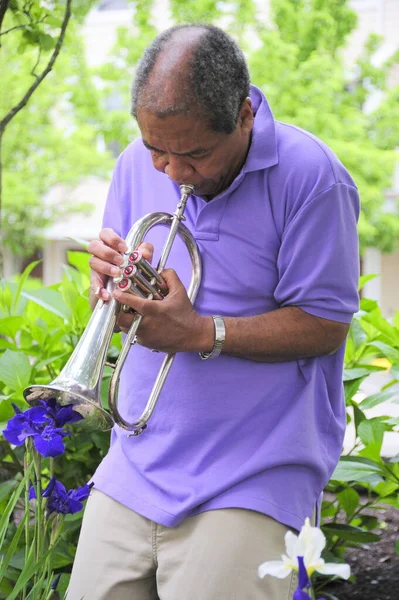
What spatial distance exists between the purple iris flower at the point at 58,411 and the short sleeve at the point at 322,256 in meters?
0.54

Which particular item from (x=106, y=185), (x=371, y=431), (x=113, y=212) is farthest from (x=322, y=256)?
(x=106, y=185)

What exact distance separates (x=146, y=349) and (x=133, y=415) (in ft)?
0.51

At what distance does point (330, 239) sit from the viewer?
1.91 metres

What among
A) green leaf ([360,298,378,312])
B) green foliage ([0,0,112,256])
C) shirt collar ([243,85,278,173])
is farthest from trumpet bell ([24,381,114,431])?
green foliage ([0,0,112,256])

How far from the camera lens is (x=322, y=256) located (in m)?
1.91

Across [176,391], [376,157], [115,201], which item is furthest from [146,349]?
[376,157]

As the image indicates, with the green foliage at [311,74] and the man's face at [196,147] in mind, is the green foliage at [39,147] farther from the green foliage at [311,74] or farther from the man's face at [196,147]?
the man's face at [196,147]

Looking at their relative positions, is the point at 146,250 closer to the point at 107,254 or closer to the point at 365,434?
the point at 107,254

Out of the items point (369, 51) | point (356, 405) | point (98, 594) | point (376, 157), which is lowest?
point (376, 157)

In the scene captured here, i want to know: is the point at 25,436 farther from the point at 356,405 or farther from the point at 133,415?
the point at 356,405

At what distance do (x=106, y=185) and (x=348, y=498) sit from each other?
25881 mm

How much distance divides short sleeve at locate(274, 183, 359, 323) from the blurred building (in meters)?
22.7

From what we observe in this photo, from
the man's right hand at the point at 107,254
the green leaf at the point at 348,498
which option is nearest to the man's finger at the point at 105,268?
the man's right hand at the point at 107,254

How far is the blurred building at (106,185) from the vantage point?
83.3 ft
